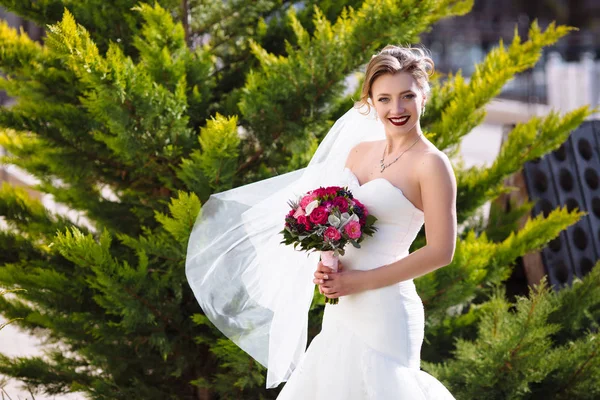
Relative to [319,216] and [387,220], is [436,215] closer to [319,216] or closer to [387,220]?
[387,220]

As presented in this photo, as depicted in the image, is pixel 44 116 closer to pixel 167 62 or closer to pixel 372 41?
pixel 167 62

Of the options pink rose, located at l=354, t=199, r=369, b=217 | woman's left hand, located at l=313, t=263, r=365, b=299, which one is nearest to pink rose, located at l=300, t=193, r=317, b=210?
pink rose, located at l=354, t=199, r=369, b=217

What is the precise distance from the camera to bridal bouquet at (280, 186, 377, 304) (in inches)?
104

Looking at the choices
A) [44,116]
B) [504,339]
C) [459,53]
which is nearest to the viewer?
[504,339]

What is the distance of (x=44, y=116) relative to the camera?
4.17m

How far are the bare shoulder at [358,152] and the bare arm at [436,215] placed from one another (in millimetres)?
371

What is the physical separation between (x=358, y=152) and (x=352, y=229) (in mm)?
509

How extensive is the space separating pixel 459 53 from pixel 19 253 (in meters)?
13.5

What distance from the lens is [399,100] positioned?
2723 millimetres

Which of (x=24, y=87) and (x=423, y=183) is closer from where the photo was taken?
(x=423, y=183)

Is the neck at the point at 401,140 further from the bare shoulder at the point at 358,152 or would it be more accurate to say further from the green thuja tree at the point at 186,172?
the green thuja tree at the point at 186,172

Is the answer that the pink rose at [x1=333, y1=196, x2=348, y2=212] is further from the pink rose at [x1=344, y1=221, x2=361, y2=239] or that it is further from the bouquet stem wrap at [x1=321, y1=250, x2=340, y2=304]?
the bouquet stem wrap at [x1=321, y1=250, x2=340, y2=304]

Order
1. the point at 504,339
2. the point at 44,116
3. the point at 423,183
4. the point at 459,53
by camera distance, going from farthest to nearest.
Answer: the point at 459,53
the point at 44,116
the point at 504,339
the point at 423,183

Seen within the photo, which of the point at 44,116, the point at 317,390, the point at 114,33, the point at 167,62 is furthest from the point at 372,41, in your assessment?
the point at 317,390
